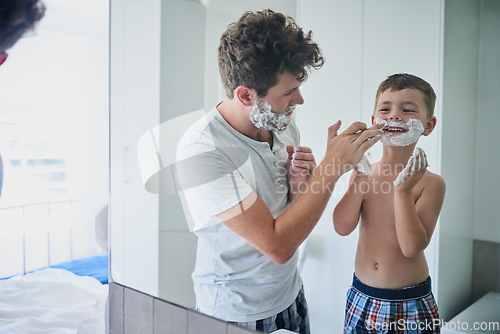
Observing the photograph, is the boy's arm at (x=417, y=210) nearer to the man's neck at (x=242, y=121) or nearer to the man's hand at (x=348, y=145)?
the man's hand at (x=348, y=145)

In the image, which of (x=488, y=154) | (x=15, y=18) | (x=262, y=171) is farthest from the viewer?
(x=15, y=18)

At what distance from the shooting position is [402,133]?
622mm

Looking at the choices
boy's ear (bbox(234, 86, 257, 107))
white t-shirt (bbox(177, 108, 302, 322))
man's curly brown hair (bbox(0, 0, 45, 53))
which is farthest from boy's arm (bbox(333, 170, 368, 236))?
man's curly brown hair (bbox(0, 0, 45, 53))

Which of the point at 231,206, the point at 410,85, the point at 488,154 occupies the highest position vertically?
the point at 410,85

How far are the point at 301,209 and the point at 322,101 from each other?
0.20 metres

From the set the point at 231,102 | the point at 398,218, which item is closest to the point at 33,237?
the point at 231,102

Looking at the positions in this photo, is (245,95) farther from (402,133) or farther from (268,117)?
(402,133)

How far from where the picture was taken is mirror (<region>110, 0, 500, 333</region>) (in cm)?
57

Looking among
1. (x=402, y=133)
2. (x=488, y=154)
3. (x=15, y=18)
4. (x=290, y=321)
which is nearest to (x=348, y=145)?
(x=402, y=133)

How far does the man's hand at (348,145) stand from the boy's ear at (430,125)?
0.23 ft

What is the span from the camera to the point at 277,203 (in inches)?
30.9

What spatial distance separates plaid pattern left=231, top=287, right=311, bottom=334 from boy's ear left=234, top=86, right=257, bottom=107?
1.24ft

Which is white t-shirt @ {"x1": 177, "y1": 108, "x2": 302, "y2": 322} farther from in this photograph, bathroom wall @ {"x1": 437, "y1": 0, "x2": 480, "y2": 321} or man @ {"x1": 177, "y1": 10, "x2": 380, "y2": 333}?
bathroom wall @ {"x1": 437, "y1": 0, "x2": 480, "y2": 321}

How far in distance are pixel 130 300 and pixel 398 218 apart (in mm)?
856
